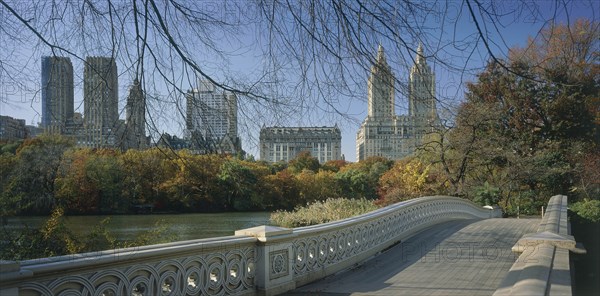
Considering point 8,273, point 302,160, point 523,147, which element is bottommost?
point 8,273

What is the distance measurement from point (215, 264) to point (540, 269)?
3.66 meters

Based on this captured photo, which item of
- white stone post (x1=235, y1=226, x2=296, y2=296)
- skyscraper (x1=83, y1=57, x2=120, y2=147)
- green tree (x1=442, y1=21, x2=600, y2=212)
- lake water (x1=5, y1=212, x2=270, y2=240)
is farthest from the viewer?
green tree (x1=442, y1=21, x2=600, y2=212)

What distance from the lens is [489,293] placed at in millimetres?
7352

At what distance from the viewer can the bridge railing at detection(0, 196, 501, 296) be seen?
13.8ft

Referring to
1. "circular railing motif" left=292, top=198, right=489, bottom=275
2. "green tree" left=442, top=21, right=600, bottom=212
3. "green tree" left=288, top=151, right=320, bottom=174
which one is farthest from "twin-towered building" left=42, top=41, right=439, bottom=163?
"green tree" left=442, top=21, right=600, bottom=212

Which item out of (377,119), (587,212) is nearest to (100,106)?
(377,119)

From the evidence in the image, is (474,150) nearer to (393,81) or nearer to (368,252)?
(368,252)

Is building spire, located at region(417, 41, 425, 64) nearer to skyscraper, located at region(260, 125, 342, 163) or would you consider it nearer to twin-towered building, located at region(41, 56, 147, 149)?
skyscraper, located at region(260, 125, 342, 163)

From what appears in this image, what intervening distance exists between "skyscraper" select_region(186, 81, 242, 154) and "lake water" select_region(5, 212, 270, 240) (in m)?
8.74

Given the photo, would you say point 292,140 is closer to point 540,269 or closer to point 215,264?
point 215,264

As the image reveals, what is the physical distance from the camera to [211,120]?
17.2ft

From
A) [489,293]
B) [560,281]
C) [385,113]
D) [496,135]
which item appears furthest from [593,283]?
[496,135]

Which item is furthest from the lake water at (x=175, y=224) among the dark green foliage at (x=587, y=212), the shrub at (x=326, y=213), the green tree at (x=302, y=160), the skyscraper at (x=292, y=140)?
the dark green foliage at (x=587, y=212)

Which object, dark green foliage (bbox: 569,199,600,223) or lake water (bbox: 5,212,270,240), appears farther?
dark green foliage (bbox: 569,199,600,223)
